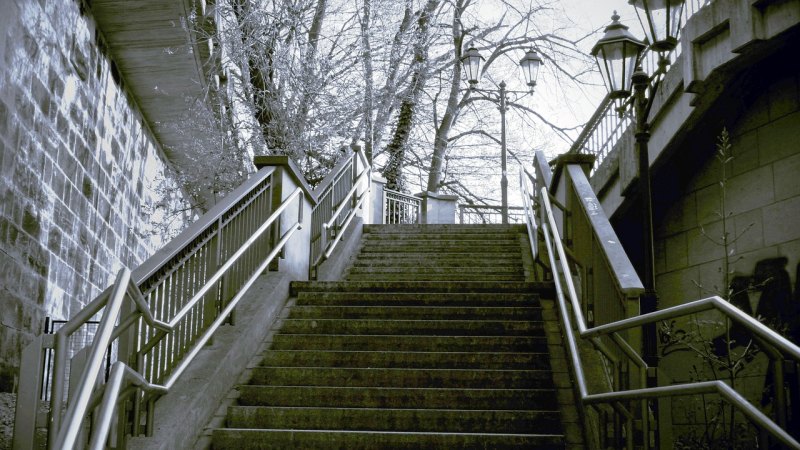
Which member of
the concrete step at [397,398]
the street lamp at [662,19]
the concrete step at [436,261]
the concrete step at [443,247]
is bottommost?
the concrete step at [397,398]

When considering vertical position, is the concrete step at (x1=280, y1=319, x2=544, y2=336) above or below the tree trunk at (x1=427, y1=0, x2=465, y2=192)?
below

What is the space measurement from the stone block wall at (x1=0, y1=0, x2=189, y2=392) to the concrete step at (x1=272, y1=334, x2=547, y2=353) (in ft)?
9.47

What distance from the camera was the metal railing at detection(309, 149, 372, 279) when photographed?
924 centimetres

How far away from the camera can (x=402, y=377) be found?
233 inches

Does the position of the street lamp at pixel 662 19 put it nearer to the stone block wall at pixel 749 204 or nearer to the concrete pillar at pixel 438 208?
the stone block wall at pixel 749 204

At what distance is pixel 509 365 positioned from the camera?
6.11 metres

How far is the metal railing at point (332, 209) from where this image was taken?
924 cm

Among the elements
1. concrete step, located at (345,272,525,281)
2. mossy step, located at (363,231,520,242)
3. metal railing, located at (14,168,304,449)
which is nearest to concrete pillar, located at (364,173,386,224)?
mossy step, located at (363,231,520,242)

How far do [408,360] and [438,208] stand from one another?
13811 mm

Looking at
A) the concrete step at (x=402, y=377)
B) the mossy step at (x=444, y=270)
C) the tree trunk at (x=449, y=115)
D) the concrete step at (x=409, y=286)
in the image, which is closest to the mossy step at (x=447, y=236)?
the mossy step at (x=444, y=270)

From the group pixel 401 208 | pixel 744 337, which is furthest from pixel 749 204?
pixel 401 208

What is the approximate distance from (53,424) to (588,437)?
2.98m

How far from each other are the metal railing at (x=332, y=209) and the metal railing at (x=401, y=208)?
5714 millimetres

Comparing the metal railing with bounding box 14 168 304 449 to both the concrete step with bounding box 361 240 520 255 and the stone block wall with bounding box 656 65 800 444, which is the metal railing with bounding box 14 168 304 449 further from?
the stone block wall with bounding box 656 65 800 444
